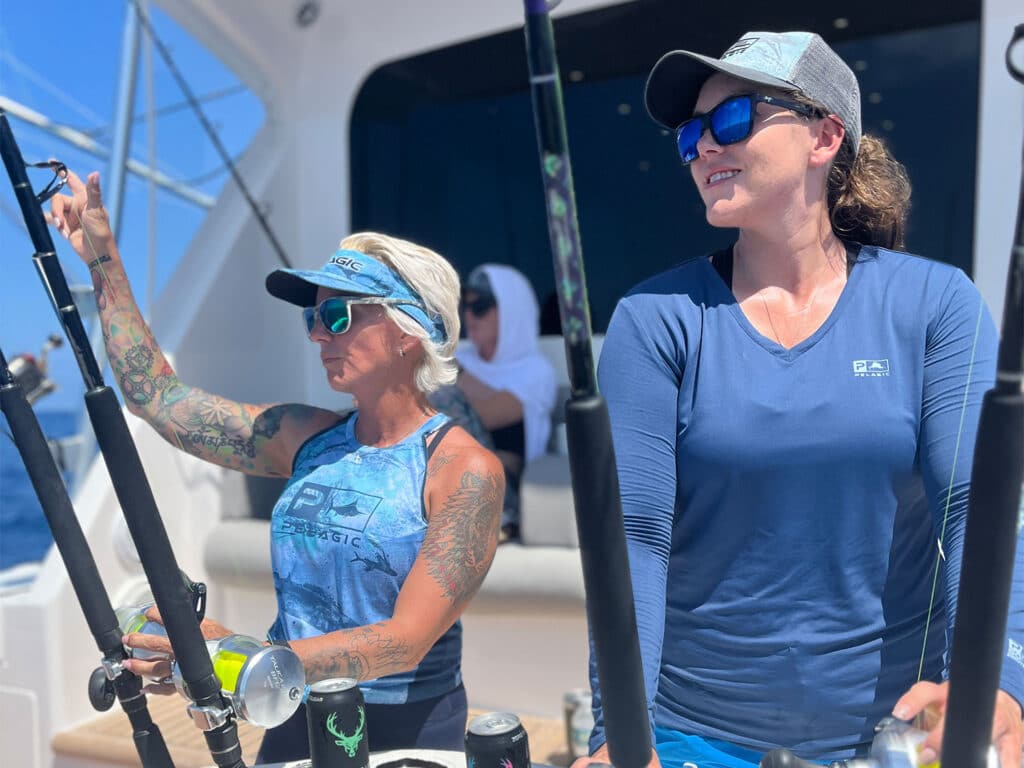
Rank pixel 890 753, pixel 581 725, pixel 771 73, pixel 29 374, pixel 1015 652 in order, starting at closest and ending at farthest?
1. pixel 890 753
2. pixel 1015 652
3. pixel 771 73
4. pixel 581 725
5. pixel 29 374

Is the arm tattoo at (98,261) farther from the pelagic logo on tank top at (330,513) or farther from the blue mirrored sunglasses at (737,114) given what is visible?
the blue mirrored sunglasses at (737,114)

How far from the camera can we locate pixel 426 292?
1.67 metres

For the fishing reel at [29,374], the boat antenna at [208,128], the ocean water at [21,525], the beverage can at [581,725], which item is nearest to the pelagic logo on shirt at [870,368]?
the beverage can at [581,725]

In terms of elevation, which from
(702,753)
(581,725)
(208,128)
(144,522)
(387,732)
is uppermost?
(208,128)

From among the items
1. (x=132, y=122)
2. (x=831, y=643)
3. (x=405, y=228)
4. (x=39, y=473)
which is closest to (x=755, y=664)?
(x=831, y=643)

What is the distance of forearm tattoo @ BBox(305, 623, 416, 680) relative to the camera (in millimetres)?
1313

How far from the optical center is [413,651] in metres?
1.41

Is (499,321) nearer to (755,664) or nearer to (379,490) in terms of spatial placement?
(379,490)

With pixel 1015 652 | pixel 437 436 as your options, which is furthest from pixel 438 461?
pixel 1015 652

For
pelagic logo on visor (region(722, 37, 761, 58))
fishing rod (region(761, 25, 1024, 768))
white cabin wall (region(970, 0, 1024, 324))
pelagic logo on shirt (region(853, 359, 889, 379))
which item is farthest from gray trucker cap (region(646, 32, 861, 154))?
white cabin wall (region(970, 0, 1024, 324))

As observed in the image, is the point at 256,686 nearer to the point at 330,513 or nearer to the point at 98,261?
the point at 330,513

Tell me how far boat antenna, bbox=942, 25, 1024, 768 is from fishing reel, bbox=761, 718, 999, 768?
0.26 ft

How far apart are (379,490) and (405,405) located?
19cm

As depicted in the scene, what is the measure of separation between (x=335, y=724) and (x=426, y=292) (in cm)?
82
